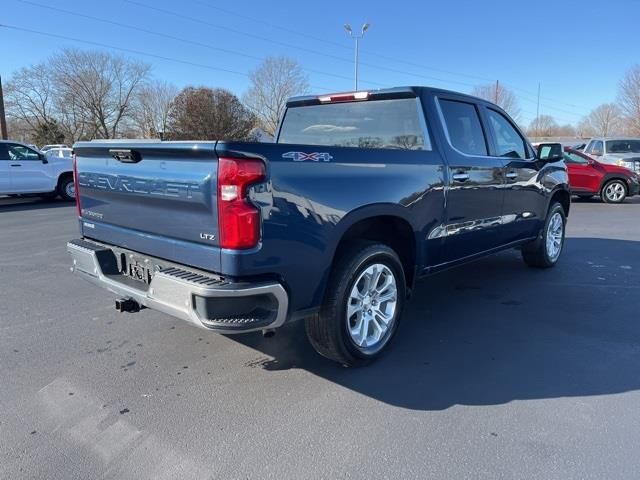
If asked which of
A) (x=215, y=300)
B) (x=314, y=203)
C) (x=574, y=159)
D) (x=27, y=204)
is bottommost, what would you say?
(x=27, y=204)

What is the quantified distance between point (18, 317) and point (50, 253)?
296cm

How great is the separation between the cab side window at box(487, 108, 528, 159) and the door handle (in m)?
0.84

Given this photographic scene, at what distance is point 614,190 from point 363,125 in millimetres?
12663

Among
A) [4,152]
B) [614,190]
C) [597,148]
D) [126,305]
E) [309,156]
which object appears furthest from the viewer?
[597,148]

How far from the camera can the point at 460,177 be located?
4000 millimetres

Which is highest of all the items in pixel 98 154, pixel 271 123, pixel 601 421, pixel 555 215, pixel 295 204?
pixel 271 123

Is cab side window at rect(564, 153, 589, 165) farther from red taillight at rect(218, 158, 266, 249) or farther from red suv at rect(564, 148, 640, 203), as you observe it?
red taillight at rect(218, 158, 266, 249)

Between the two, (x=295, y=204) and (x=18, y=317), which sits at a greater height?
(x=295, y=204)

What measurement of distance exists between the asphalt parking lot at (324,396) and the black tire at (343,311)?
148 mm

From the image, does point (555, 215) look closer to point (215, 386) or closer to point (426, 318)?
point (426, 318)

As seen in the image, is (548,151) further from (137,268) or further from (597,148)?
(597,148)

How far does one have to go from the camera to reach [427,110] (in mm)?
3820

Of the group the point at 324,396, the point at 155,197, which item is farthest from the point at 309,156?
the point at 324,396

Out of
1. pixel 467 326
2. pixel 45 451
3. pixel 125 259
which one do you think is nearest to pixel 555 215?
pixel 467 326
